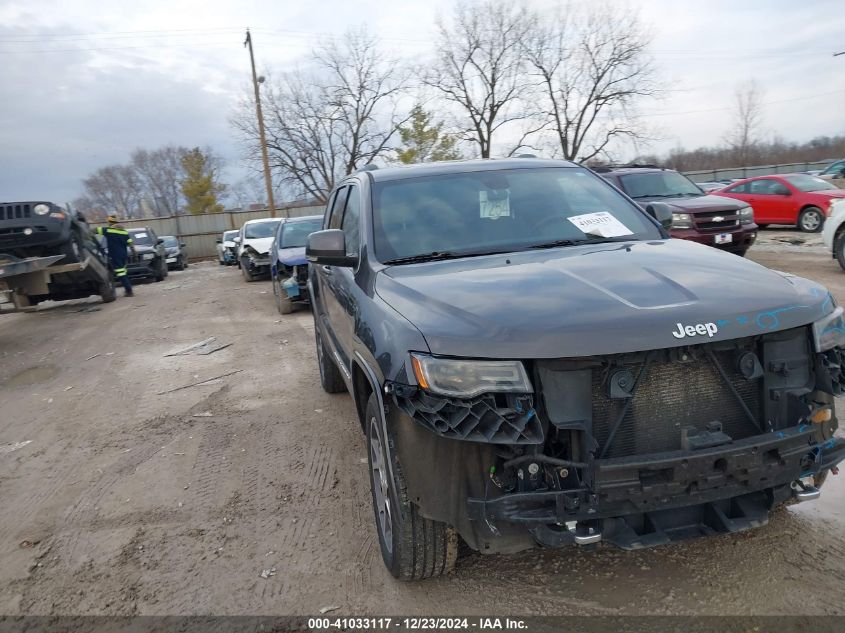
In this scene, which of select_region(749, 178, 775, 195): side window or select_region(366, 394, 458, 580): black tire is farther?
select_region(749, 178, 775, 195): side window

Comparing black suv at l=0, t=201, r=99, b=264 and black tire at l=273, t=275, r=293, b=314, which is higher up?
black suv at l=0, t=201, r=99, b=264

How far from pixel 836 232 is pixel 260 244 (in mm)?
12516

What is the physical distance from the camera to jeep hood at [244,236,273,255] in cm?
1627

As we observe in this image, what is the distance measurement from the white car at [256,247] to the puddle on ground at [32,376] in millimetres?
7986

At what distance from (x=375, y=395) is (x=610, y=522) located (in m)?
1.09

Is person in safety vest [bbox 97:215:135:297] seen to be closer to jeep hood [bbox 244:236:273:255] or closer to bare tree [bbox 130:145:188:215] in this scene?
jeep hood [bbox 244:236:273:255]

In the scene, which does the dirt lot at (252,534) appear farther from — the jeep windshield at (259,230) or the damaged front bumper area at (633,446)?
the jeep windshield at (259,230)

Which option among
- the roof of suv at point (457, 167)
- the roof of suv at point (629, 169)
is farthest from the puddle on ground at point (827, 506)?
→ the roof of suv at point (629, 169)

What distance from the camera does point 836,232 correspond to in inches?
396

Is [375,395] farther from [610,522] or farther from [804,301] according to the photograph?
[804,301]

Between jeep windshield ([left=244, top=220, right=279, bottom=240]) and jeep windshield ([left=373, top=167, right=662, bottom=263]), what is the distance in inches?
571

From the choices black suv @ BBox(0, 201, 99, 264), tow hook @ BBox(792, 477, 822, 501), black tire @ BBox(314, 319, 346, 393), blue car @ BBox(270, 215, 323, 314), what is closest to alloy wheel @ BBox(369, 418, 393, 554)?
tow hook @ BBox(792, 477, 822, 501)

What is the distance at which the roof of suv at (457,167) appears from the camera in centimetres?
404

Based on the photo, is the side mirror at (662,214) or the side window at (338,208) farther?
the side window at (338,208)
